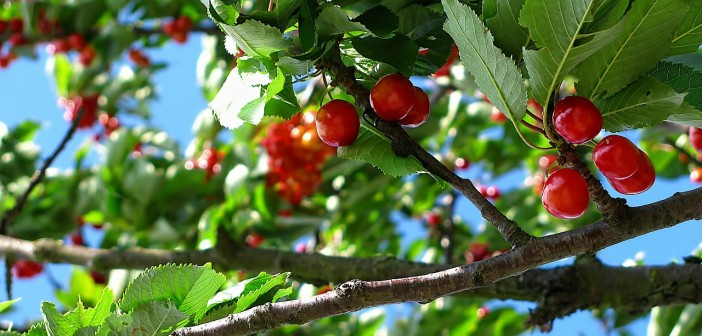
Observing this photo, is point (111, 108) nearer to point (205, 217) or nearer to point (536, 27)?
point (205, 217)

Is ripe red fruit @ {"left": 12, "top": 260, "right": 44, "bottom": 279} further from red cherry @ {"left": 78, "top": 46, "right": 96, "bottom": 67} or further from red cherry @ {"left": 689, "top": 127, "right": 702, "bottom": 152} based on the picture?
red cherry @ {"left": 689, "top": 127, "right": 702, "bottom": 152}

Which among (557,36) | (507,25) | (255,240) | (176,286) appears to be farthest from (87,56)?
(557,36)

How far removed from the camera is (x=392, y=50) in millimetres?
1316

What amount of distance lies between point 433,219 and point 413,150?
9.66 feet

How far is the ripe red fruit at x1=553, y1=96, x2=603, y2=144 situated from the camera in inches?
43.6

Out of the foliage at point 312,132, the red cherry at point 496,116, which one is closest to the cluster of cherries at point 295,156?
the foliage at point 312,132

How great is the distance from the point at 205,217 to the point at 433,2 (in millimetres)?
2086

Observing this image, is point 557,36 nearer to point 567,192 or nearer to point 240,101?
point 567,192

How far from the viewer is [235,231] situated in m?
3.05

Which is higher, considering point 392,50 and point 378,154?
point 392,50

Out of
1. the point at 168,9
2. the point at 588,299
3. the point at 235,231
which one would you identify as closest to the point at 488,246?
the point at 235,231

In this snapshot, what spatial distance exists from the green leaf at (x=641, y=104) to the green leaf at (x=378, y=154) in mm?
320

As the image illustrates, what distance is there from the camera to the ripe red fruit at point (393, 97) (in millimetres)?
1274

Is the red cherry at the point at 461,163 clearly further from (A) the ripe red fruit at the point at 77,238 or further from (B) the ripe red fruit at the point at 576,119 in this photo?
(B) the ripe red fruit at the point at 576,119
